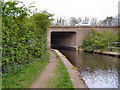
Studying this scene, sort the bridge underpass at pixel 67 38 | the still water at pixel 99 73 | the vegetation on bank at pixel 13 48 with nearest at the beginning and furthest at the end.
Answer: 1. the vegetation on bank at pixel 13 48
2. the still water at pixel 99 73
3. the bridge underpass at pixel 67 38

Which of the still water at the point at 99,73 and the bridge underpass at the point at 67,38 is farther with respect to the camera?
the bridge underpass at the point at 67,38

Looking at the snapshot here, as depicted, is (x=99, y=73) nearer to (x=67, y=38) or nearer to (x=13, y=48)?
(x=13, y=48)

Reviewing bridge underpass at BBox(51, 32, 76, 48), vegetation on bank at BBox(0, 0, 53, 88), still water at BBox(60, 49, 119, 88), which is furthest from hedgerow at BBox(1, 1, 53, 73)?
bridge underpass at BBox(51, 32, 76, 48)

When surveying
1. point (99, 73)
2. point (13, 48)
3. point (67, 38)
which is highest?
point (13, 48)

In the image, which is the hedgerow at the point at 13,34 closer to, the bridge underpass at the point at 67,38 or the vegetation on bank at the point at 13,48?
the vegetation on bank at the point at 13,48

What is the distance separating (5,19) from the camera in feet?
18.0

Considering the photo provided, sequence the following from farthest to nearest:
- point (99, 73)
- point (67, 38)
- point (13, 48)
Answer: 1. point (67, 38)
2. point (99, 73)
3. point (13, 48)

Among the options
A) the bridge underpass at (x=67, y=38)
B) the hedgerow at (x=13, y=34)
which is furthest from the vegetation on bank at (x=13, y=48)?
the bridge underpass at (x=67, y=38)

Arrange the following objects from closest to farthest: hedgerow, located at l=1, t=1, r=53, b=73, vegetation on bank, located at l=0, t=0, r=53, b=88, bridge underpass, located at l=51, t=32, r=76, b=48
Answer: vegetation on bank, located at l=0, t=0, r=53, b=88
hedgerow, located at l=1, t=1, r=53, b=73
bridge underpass, located at l=51, t=32, r=76, b=48

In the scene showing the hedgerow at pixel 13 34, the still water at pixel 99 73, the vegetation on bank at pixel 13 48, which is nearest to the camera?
the vegetation on bank at pixel 13 48

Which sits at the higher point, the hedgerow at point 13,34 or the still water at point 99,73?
the hedgerow at point 13,34

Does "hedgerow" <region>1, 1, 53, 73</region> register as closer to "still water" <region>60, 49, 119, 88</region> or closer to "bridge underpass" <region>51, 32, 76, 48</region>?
"still water" <region>60, 49, 119, 88</region>

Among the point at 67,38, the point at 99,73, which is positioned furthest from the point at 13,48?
the point at 67,38

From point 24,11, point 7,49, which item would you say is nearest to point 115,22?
point 24,11
